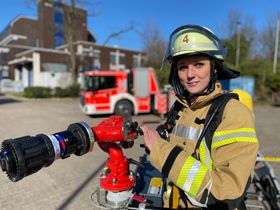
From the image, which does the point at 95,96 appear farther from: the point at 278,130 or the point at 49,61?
the point at 49,61

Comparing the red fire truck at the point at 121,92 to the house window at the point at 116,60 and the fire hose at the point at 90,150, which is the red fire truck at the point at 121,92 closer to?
the fire hose at the point at 90,150

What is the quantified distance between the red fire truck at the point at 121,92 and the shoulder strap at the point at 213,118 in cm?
1003

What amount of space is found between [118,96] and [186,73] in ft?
34.3

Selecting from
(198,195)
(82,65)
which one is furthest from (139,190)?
(82,65)

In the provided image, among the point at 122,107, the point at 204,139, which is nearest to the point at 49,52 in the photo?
the point at 122,107

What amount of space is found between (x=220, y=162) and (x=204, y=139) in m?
0.17

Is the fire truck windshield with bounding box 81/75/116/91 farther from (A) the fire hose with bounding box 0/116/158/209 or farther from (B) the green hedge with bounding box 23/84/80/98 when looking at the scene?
(B) the green hedge with bounding box 23/84/80/98

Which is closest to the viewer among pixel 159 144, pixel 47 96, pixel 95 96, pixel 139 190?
pixel 159 144

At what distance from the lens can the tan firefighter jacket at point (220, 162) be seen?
116 centimetres

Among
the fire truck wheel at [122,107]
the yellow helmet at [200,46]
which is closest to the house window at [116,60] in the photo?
the fire truck wheel at [122,107]

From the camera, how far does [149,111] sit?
1273 cm

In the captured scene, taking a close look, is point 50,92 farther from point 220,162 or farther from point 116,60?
point 116,60

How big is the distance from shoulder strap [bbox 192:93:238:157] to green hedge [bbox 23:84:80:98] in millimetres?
22837

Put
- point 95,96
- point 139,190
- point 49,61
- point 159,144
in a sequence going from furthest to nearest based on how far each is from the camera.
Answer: point 49,61 → point 95,96 → point 139,190 → point 159,144
